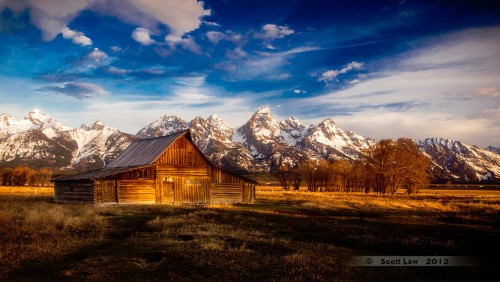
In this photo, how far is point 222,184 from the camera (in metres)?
46.7

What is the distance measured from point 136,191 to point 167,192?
3.70 metres

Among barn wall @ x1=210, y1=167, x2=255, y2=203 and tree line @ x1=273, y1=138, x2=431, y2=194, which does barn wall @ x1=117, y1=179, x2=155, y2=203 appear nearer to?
barn wall @ x1=210, y1=167, x2=255, y2=203

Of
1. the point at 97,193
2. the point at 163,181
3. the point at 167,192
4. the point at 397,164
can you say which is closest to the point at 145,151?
the point at 163,181

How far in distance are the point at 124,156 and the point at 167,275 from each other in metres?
44.6

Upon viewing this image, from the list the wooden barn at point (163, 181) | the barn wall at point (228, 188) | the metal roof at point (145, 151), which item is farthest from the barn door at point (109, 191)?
the barn wall at point (228, 188)

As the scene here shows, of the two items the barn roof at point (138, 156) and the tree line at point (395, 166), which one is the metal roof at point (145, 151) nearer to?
the barn roof at point (138, 156)

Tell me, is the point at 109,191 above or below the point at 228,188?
above

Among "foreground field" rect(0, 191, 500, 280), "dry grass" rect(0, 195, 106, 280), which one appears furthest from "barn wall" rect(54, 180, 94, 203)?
"foreground field" rect(0, 191, 500, 280)

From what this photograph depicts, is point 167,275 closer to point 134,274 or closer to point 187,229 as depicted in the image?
point 134,274

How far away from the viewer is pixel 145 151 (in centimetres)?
4800

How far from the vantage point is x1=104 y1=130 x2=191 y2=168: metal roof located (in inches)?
1731

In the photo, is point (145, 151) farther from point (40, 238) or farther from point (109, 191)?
point (40, 238)

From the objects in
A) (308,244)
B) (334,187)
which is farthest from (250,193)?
(334,187)

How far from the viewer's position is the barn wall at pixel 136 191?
3969 centimetres
